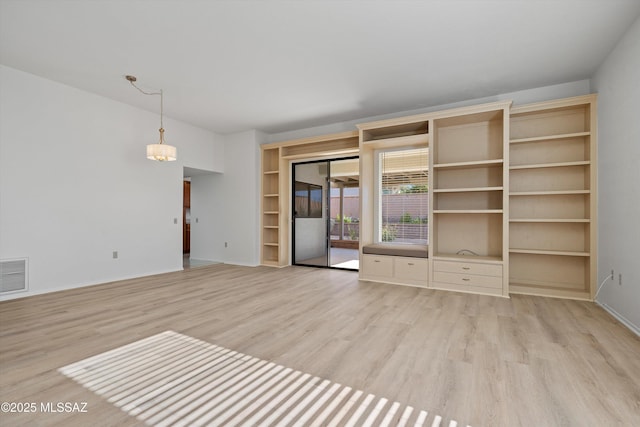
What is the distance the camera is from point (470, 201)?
14.7 ft

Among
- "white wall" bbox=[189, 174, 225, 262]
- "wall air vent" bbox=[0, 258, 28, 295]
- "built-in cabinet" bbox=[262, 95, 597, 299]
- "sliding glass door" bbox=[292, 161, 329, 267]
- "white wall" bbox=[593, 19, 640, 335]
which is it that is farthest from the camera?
"white wall" bbox=[189, 174, 225, 262]

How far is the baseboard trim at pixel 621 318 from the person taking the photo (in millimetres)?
2604

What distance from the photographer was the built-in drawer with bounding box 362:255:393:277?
15.1 feet

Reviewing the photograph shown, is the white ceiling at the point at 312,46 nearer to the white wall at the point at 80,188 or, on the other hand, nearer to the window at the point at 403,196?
the white wall at the point at 80,188

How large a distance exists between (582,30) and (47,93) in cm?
630

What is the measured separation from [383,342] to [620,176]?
2976 mm

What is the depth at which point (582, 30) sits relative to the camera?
112 inches

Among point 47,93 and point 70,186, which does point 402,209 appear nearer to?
point 70,186

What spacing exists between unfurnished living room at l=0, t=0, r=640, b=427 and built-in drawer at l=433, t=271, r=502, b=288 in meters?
0.04

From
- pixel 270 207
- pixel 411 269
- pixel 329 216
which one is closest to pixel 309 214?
pixel 329 216

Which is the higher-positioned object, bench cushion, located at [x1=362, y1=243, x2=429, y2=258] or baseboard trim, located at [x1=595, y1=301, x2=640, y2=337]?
bench cushion, located at [x1=362, y1=243, x2=429, y2=258]

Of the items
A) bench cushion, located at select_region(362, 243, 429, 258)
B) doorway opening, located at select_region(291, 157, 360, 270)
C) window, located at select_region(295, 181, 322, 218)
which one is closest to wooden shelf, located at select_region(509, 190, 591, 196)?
bench cushion, located at select_region(362, 243, 429, 258)

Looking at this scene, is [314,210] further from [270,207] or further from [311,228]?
[270,207]

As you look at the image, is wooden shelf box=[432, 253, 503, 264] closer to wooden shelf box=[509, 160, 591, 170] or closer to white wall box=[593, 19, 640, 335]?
white wall box=[593, 19, 640, 335]
